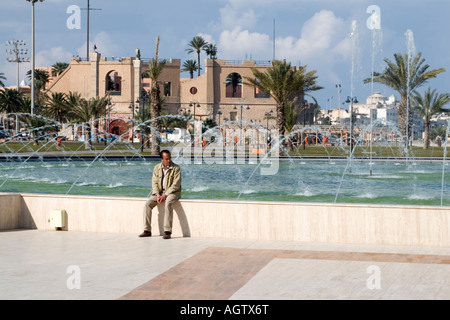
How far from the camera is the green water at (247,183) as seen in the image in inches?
733

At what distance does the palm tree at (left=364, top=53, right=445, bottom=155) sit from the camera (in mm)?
43625

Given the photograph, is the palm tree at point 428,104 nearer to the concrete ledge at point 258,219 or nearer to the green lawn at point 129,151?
the green lawn at point 129,151

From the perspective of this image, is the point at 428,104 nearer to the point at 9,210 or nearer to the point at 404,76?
the point at 404,76

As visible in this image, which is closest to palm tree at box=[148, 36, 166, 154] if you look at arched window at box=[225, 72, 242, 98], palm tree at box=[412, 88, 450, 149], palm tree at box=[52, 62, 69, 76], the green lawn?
the green lawn

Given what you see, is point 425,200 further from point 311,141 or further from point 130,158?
point 311,141

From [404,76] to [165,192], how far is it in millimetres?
37146

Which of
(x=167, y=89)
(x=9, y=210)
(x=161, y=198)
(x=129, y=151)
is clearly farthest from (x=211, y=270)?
(x=167, y=89)

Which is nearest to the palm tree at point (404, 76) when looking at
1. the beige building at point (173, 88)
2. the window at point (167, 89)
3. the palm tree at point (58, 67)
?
the beige building at point (173, 88)

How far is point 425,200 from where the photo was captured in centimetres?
1750

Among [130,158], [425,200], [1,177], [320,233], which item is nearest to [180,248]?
[320,233]

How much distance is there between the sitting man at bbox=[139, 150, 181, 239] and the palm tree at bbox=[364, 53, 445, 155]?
36.5 metres

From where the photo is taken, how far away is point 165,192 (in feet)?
30.4

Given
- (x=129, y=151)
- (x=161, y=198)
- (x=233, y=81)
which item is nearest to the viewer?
(x=161, y=198)

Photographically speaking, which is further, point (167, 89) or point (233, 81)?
point (233, 81)
